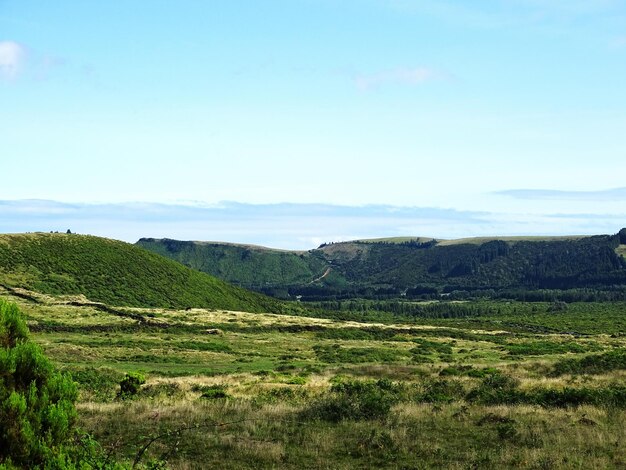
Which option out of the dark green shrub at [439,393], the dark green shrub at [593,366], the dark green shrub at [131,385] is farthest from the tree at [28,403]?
the dark green shrub at [593,366]

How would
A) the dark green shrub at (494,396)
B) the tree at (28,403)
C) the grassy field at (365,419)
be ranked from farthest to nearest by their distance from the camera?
the dark green shrub at (494,396) → the grassy field at (365,419) → the tree at (28,403)

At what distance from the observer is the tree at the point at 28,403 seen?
886 centimetres

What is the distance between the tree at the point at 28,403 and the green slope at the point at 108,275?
118m

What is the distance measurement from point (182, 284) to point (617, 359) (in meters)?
126

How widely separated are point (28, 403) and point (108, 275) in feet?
460

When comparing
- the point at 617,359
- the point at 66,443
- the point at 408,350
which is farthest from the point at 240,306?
the point at 66,443

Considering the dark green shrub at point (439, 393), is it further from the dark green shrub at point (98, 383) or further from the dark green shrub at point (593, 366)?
the dark green shrub at point (98, 383)

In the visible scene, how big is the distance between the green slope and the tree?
387ft

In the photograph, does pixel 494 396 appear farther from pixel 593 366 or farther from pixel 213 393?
pixel 593 366

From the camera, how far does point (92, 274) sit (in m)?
139

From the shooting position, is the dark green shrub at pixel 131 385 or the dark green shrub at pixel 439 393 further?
the dark green shrub at pixel 131 385

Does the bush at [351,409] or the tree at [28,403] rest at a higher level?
the tree at [28,403]

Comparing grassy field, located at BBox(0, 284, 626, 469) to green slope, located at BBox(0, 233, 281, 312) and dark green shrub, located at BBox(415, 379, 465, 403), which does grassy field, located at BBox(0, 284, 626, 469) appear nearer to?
dark green shrub, located at BBox(415, 379, 465, 403)

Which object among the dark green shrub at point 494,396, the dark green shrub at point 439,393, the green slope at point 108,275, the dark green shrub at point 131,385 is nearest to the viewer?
the dark green shrub at point 494,396
